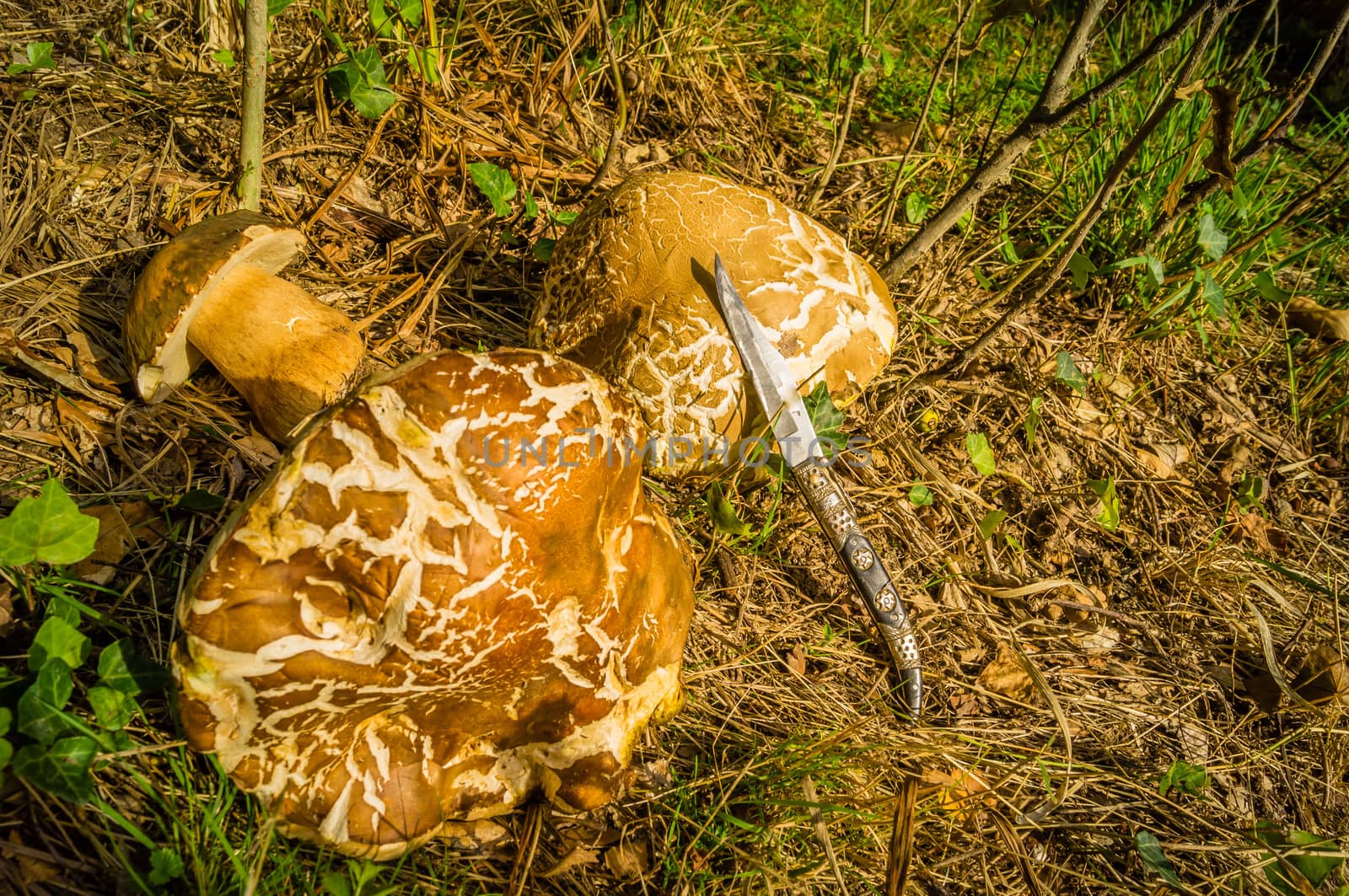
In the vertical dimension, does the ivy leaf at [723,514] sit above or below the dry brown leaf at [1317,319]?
below

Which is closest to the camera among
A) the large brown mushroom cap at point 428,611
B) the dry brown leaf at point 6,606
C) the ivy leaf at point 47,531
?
the large brown mushroom cap at point 428,611

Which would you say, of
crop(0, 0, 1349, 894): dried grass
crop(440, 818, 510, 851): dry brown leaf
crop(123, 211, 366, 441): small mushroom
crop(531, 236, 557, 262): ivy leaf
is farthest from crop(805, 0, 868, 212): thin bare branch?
crop(440, 818, 510, 851): dry brown leaf

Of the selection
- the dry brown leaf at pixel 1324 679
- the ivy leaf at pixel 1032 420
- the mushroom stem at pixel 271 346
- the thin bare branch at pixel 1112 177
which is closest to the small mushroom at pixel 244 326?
the mushroom stem at pixel 271 346

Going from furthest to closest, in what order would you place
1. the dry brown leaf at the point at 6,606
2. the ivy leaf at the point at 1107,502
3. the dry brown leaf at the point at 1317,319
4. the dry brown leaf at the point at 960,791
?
the dry brown leaf at the point at 1317,319 < the ivy leaf at the point at 1107,502 < the dry brown leaf at the point at 960,791 < the dry brown leaf at the point at 6,606

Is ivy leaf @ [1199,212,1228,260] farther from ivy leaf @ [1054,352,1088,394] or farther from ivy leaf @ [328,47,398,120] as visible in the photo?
ivy leaf @ [328,47,398,120]

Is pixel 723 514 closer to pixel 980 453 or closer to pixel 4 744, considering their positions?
pixel 980 453

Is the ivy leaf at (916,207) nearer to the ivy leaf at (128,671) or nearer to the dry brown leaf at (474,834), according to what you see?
the dry brown leaf at (474,834)

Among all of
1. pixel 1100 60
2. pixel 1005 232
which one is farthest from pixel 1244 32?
pixel 1005 232

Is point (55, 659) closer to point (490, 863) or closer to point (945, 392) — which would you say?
point (490, 863)
